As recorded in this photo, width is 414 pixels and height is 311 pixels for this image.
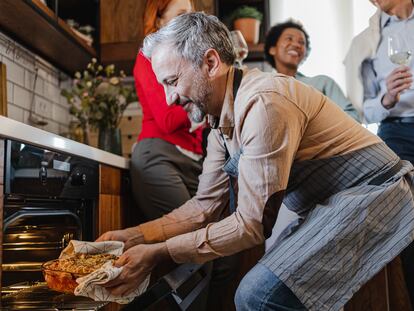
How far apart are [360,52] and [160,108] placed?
0.90 m

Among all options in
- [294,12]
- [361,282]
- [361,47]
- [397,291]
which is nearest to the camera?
[361,282]

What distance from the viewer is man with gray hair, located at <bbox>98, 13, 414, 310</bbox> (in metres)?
1.03

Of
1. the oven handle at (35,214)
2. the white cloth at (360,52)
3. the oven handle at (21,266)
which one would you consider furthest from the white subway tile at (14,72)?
the white cloth at (360,52)

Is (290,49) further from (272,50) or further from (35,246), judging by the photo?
(35,246)

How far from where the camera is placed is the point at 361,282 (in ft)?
3.60

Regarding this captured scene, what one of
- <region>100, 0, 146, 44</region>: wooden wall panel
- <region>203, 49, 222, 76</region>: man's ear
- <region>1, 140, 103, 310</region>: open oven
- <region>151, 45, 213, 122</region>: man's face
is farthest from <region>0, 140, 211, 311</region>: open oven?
<region>100, 0, 146, 44</region>: wooden wall panel

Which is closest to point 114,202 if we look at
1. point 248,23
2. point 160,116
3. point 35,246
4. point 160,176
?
point 160,176

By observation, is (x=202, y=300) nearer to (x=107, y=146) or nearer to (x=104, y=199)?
(x=104, y=199)

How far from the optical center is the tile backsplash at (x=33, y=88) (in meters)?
2.04

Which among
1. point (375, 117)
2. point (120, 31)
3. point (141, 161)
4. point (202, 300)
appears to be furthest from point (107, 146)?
point (375, 117)

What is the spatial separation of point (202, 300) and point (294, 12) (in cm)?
182

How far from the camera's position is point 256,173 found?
1.02 m

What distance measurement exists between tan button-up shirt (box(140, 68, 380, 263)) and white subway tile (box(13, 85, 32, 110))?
3.99ft

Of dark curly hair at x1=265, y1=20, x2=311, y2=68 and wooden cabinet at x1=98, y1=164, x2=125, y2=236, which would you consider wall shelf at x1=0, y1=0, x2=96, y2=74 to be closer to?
wooden cabinet at x1=98, y1=164, x2=125, y2=236
